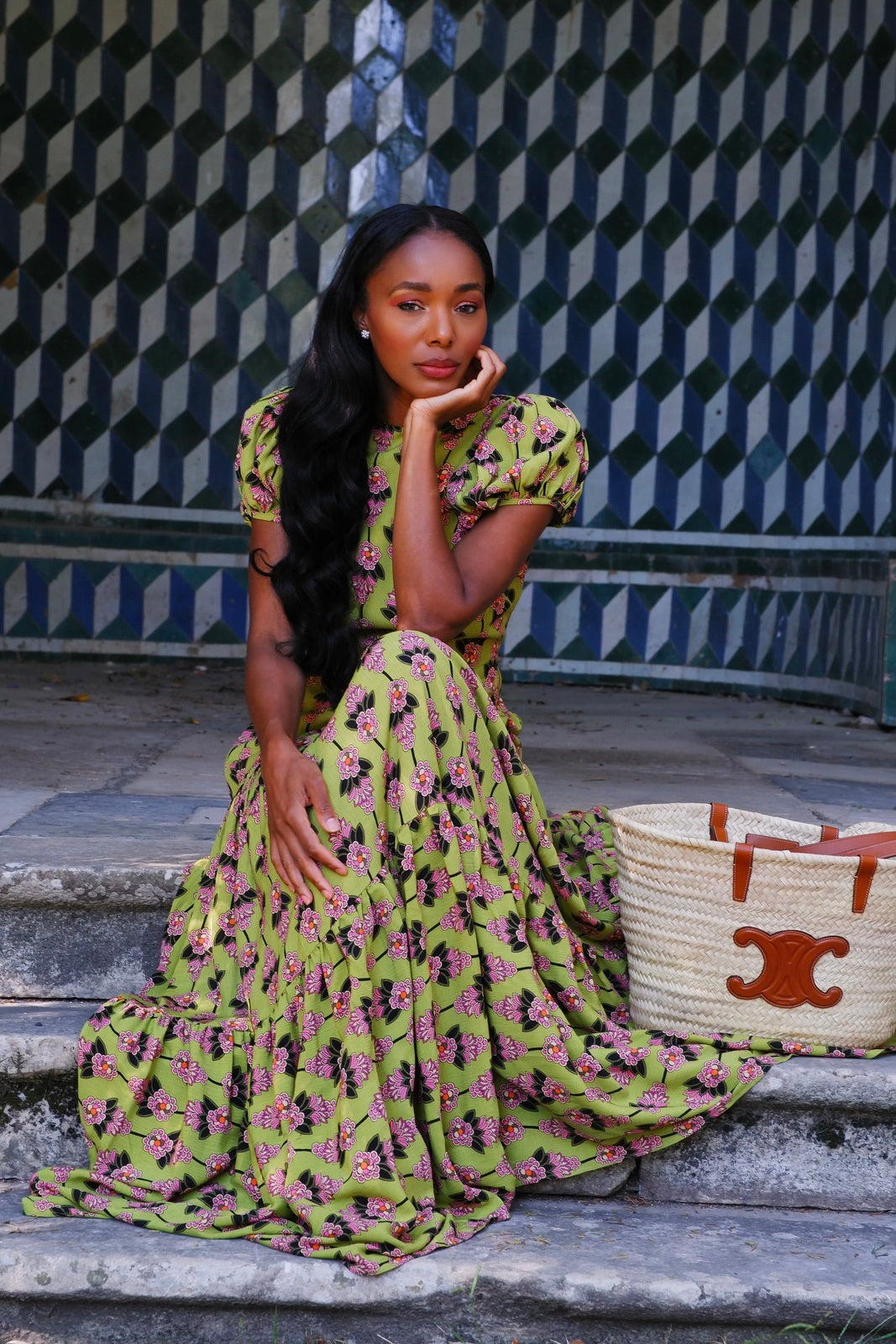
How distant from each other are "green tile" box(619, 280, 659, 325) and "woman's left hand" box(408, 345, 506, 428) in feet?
15.0

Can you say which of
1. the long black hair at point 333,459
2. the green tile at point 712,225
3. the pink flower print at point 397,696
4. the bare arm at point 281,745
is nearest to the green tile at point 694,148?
the green tile at point 712,225

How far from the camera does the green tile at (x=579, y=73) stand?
6.75 metres

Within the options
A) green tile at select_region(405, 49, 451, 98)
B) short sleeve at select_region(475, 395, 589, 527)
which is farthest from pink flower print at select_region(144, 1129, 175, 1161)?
green tile at select_region(405, 49, 451, 98)

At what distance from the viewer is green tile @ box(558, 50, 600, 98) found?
22.2 ft

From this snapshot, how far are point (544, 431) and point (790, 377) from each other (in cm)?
477

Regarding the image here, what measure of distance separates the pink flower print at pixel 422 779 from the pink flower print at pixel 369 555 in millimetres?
A: 529

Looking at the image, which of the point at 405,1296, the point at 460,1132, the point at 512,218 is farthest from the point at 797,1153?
the point at 512,218

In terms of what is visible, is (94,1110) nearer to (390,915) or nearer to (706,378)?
(390,915)

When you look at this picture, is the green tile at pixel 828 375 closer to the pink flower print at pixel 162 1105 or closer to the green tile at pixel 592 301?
the green tile at pixel 592 301

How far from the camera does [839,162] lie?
6902 millimetres

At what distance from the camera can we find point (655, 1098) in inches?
87.0

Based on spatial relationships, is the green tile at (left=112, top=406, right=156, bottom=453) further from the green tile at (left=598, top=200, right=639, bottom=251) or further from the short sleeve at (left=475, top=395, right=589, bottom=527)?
the short sleeve at (left=475, top=395, right=589, bottom=527)

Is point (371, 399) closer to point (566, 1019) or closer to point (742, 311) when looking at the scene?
point (566, 1019)

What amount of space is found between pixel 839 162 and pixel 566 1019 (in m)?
5.63
